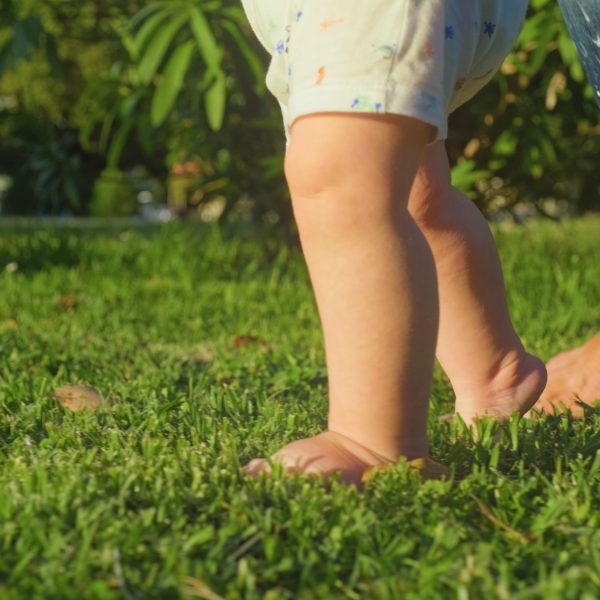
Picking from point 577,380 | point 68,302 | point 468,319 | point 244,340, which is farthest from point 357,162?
point 68,302

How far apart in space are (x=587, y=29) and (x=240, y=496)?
4.24 feet

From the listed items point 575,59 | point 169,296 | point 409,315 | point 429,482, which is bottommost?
point 169,296

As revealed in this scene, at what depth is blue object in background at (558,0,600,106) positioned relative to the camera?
214cm

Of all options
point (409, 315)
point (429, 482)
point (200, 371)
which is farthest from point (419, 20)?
point (200, 371)

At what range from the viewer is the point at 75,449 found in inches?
69.4

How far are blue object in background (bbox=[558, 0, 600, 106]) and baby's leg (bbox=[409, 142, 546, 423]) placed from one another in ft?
1.41

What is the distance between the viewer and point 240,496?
1.43 m

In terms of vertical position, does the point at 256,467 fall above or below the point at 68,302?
above

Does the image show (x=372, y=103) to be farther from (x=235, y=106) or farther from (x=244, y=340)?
(x=235, y=106)

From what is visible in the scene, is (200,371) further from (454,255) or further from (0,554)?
(0,554)

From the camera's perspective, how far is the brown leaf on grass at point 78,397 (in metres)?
2.17

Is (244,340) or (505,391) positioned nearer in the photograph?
(505,391)

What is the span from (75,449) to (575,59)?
9.59ft

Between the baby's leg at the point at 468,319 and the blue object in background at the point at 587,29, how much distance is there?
1.41 feet
